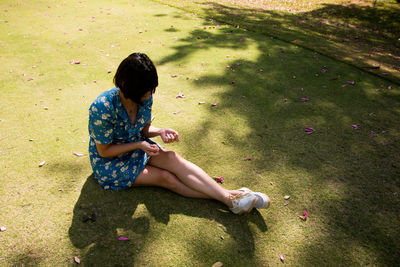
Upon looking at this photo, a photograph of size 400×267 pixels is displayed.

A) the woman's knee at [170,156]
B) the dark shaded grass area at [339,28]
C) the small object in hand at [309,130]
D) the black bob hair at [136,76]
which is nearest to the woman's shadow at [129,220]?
the woman's knee at [170,156]

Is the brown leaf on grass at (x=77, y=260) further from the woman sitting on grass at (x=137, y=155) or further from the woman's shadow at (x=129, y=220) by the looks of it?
the woman sitting on grass at (x=137, y=155)

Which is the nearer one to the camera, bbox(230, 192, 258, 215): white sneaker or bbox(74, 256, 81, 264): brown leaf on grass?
bbox(74, 256, 81, 264): brown leaf on grass

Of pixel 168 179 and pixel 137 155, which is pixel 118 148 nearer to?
A: pixel 137 155

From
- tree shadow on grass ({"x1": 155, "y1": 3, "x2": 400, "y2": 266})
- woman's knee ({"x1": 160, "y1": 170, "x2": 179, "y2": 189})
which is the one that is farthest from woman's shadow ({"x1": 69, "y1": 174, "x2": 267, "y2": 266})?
tree shadow on grass ({"x1": 155, "y1": 3, "x2": 400, "y2": 266})

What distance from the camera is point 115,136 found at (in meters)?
2.41

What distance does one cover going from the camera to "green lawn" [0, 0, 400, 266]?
6.92 ft

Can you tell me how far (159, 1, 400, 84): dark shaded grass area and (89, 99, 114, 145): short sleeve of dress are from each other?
15.2 ft

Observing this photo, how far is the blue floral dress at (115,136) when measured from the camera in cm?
217

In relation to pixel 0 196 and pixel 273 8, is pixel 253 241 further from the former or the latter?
pixel 273 8

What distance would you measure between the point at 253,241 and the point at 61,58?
4760 millimetres

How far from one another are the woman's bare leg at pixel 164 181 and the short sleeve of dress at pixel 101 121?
48 centimetres

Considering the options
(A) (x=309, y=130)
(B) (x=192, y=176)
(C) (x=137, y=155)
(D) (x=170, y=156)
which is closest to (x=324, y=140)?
(A) (x=309, y=130)

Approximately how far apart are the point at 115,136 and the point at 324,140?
7.54 feet

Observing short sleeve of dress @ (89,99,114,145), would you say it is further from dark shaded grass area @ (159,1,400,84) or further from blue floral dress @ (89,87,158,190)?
dark shaded grass area @ (159,1,400,84)
